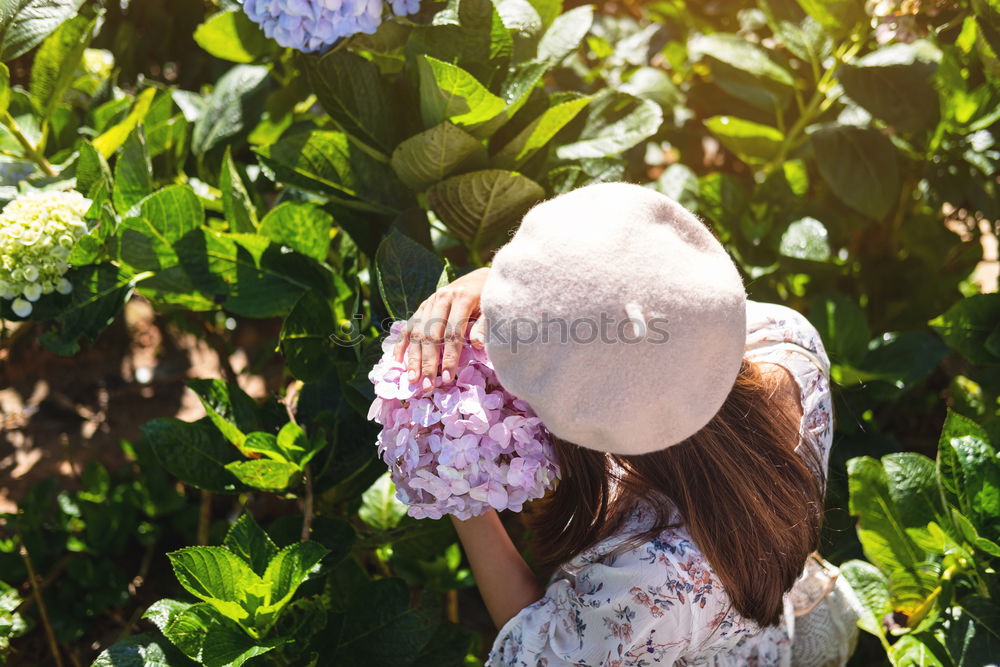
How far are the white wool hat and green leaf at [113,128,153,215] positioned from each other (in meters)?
0.68

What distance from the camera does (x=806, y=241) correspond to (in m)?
1.56

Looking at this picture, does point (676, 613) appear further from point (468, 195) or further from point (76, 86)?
point (76, 86)

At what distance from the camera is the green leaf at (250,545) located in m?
1.08

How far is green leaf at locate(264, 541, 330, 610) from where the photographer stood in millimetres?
1040

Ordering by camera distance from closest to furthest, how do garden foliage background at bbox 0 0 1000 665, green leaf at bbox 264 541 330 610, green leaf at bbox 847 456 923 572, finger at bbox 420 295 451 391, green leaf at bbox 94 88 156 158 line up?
finger at bbox 420 295 451 391 < green leaf at bbox 264 541 330 610 < garden foliage background at bbox 0 0 1000 665 < green leaf at bbox 847 456 923 572 < green leaf at bbox 94 88 156 158

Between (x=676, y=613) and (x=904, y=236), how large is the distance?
3.90ft

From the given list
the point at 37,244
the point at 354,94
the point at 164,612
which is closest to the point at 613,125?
the point at 354,94

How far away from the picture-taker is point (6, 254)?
3.65ft

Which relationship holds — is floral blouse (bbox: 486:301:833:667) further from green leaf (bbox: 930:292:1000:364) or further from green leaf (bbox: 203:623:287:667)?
green leaf (bbox: 930:292:1000:364)

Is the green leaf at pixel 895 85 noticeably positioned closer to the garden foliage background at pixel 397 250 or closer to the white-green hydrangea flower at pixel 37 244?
the garden foliage background at pixel 397 250

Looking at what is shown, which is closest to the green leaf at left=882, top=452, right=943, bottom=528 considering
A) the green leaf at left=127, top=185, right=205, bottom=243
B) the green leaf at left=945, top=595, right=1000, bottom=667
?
the green leaf at left=945, top=595, right=1000, bottom=667

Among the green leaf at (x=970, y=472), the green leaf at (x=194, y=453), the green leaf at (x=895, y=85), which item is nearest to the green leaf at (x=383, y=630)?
the green leaf at (x=194, y=453)

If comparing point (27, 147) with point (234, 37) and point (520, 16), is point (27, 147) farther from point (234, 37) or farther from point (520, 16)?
point (520, 16)

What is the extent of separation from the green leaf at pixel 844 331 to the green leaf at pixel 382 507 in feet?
2.62
